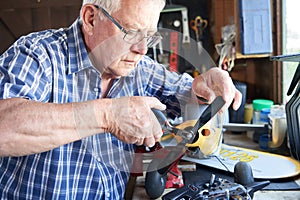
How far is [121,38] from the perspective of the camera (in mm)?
887

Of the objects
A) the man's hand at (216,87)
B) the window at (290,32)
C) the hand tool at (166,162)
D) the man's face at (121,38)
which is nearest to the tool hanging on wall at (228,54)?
the window at (290,32)

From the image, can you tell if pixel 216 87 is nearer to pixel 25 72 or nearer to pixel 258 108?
pixel 25 72

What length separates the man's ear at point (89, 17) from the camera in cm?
91

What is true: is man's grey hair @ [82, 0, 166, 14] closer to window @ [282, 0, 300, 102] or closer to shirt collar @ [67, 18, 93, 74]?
shirt collar @ [67, 18, 93, 74]

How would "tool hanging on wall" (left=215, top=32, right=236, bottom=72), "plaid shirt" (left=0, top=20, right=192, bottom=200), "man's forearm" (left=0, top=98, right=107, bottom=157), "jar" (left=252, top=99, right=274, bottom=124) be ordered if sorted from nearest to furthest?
"man's forearm" (left=0, top=98, right=107, bottom=157), "plaid shirt" (left=0, top=20, right=192, bottom=200), "jar" (left=252, top=99, right=274, bottom=124), "tool hanging on wall" (left=215, top=32, right=236, bottom=72)

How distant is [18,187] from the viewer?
94 cm

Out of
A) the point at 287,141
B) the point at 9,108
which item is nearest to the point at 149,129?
the point at 9,108

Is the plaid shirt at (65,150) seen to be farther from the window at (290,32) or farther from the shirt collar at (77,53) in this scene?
the window at (290,32)

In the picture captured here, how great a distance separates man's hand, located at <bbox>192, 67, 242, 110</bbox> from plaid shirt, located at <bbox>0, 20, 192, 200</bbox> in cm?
20

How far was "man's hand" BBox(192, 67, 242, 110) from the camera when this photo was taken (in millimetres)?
1020

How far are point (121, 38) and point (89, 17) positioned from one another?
4.2 inches

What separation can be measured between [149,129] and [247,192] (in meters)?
0.29

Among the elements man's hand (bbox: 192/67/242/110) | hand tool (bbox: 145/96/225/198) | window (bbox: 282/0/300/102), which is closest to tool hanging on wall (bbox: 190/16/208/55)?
window (bbox: 282/0/300/102)

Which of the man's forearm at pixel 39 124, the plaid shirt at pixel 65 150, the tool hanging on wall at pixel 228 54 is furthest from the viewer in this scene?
the tool hanging on wall at pixel 228 54
